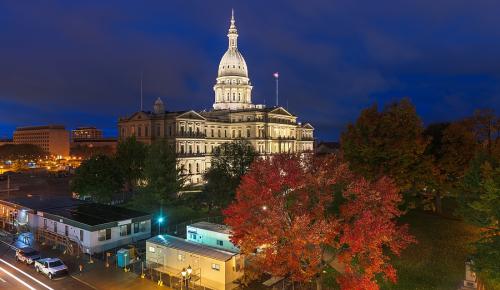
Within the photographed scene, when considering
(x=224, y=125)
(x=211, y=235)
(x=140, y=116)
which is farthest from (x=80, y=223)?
(x=224, y=125)

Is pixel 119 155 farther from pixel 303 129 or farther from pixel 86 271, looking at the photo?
pixel 303 129

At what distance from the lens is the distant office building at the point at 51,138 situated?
173 meters

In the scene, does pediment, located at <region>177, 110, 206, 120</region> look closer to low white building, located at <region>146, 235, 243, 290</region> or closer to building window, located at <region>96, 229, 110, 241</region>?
building window, located at <region>96, 229, 110, 241</region>

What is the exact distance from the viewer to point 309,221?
18.1 m

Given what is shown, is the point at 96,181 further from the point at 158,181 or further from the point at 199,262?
the point at 199,262

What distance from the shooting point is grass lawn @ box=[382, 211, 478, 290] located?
23.6 m

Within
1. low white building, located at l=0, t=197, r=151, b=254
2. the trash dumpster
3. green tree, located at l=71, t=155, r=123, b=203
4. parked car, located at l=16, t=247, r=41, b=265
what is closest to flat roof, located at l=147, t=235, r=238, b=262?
the trash dumpster

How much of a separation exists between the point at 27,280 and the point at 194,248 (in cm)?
1190

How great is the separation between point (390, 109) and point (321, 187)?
17.6 meters

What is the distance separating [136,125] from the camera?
7694 cm

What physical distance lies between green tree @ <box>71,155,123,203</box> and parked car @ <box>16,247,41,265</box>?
18.4m

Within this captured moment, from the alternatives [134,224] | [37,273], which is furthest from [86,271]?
[134,224]

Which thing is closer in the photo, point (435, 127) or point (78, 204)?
point (78, 204)

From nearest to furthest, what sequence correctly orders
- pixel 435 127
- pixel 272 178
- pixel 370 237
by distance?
pixel 370 237 → pixel 272 178 → pixel 435 127
